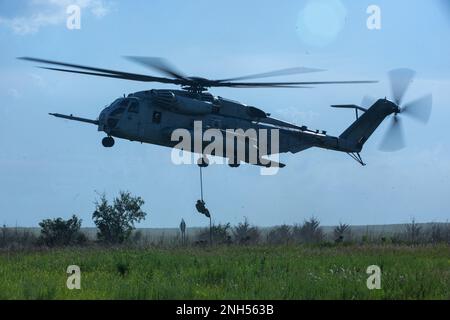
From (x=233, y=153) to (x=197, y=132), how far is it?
1409mm

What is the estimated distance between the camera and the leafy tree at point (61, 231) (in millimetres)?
38406

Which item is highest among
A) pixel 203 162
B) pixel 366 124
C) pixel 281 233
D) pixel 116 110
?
pixel 366 124

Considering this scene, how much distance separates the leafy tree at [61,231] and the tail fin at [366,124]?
566 inches

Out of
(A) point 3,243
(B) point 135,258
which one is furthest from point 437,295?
(A) point 3,243

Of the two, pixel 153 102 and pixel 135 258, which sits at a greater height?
pixel 153 102

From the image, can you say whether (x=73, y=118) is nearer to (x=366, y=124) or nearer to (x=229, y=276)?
(x=229, y=276)

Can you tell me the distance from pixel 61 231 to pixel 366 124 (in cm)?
1675

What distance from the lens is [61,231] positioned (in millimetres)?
39594

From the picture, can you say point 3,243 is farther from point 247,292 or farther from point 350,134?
point 247,292

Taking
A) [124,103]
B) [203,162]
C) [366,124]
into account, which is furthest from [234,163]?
[366,124]

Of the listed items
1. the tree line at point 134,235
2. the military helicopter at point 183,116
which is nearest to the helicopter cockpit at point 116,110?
the military helicopter at point 183,116

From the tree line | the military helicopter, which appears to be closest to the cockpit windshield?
the military helicopter

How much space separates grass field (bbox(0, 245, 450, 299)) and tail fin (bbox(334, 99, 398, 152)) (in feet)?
20.1
